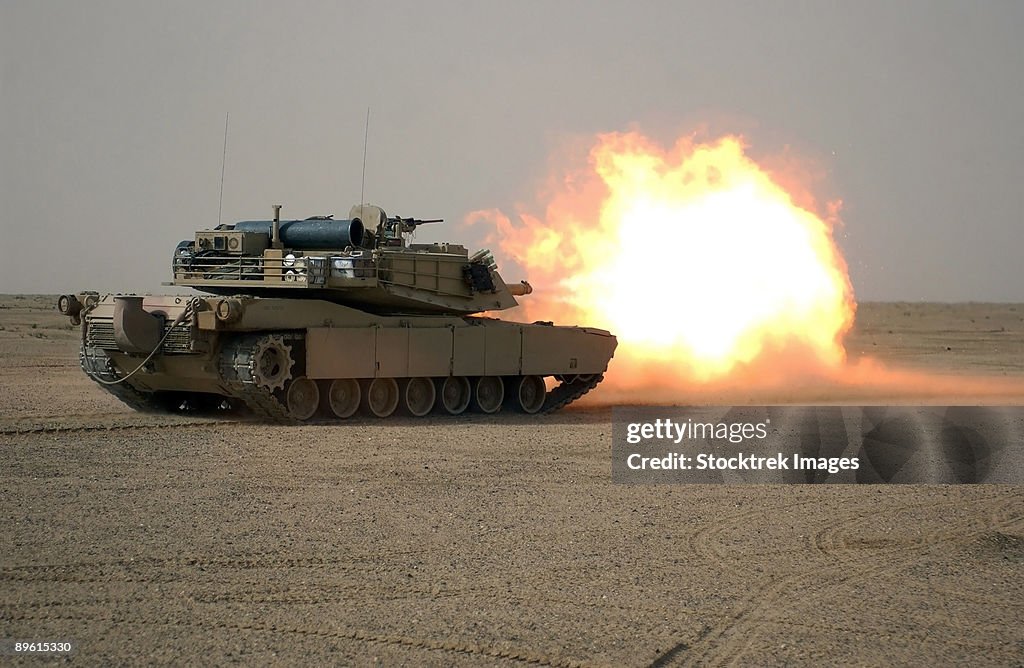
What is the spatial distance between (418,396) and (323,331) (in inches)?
110

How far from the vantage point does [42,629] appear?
8438mm

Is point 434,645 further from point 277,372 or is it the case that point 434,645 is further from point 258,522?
point 277,372

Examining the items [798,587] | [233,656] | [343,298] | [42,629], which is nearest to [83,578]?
[42,629]

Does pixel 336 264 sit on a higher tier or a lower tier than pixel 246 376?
higher

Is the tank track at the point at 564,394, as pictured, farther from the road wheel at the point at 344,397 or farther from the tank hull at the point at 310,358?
the road wheel at the point at 344,397

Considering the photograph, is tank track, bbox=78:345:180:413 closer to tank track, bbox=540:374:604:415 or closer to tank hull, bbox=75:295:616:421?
tank hull, bbox=75:295:616:421

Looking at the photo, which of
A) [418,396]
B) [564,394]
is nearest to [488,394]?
[418,396]

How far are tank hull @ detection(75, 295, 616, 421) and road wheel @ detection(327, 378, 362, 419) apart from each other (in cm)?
2

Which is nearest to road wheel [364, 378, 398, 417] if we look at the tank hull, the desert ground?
the tank hull

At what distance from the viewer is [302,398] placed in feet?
71.7

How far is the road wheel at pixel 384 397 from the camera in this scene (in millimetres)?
23109

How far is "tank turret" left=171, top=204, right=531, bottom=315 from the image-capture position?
22.3 meters

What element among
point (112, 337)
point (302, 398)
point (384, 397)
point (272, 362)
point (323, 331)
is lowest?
point (302, 398)

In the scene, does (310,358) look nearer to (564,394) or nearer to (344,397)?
(344,397)
